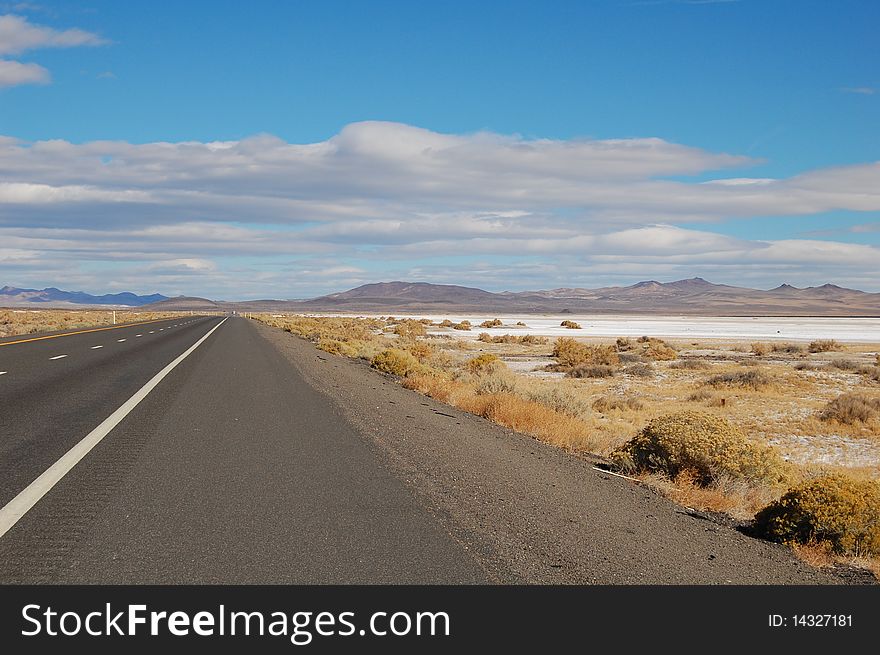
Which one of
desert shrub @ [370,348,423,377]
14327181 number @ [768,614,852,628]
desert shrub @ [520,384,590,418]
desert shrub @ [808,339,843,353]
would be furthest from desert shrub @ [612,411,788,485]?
desert shrub @ [808,339,843,353]

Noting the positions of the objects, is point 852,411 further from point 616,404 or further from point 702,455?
point 702,455

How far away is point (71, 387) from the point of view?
49.9 feet

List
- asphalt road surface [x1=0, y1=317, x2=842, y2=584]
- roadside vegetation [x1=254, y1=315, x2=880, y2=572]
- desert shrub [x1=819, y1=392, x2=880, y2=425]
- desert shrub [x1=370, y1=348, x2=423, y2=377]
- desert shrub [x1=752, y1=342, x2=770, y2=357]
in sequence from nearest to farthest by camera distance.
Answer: asphalt road surface [x1=0, y1=317, x2=842, y2=584] → roadside vegetation [x1=254, y1=315, x2=880, y2=572] → desert shrub [x1=819, y1=392, x2=880, y2=425] → desert shrub [x1=370, y1=348, x2=423, y2=377] → desert shrub [x1=752, y1=342, x2=770, y2=357]

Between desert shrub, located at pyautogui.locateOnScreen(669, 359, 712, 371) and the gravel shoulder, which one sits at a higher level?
the gravel shoulder

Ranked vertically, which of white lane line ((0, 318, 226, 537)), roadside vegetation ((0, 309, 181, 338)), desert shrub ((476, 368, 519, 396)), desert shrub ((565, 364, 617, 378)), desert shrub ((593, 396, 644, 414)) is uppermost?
roadside vegetation ((0, 309, 181, 338))

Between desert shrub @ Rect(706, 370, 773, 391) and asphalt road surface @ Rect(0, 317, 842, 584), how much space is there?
49.6 feet

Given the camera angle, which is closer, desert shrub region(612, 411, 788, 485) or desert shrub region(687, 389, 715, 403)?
desert shrub region(612, 411, 788, 485)

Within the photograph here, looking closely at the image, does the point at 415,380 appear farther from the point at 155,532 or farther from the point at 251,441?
the point at 155,532

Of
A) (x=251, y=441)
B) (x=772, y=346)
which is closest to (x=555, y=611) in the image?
(x=251, y=441)

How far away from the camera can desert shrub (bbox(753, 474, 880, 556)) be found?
672 centimetres

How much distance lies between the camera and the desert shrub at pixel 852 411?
18562mm

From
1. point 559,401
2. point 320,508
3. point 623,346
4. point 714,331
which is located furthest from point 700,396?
point 714,331

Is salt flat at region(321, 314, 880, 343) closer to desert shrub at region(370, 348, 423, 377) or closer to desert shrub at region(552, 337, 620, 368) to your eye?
desert shrub at region(552, 337, 620, 368)

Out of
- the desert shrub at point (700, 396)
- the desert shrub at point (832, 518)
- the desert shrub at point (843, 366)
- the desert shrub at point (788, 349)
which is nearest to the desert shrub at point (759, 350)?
the desert shrub at point (788, 349)
